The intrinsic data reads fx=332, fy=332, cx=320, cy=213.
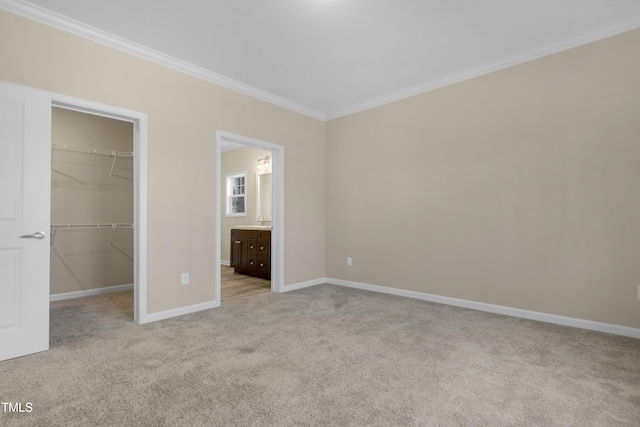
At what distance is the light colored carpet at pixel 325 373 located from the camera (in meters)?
1.77

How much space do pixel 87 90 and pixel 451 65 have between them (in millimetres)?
3683

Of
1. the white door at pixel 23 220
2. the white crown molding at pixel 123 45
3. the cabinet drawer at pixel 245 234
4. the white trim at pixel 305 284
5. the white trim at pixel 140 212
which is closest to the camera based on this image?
the white door at pixel 23 220

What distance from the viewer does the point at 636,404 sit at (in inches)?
73.4

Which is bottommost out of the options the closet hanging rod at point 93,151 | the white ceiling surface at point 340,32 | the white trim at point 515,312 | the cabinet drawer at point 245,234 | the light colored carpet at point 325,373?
the light colored carpet at point 325,373

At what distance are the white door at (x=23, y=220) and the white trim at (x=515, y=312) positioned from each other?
146 inches

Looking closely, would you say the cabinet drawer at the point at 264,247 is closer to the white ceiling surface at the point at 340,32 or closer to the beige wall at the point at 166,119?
the beige wall at the point at 166,119

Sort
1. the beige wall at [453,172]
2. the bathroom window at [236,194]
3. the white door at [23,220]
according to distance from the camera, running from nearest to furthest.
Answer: the white door at [23,220] < the beige wall at [453,172] < the bathroom window at [236,194]

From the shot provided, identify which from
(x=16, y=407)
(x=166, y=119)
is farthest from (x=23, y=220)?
(x=166, y=119)

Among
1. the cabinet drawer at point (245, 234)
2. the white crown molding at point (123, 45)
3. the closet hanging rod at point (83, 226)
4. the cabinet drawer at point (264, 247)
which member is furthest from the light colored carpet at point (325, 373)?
the white crown molding at point (123, 45)

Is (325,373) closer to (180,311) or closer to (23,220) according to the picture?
(180,311)

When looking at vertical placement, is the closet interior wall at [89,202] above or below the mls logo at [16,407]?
above

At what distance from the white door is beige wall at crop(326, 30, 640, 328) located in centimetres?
366

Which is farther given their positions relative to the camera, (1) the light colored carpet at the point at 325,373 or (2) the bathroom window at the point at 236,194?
(2) the bathroom window at the point at 236,194

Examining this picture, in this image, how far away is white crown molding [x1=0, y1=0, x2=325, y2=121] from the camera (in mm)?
2645
